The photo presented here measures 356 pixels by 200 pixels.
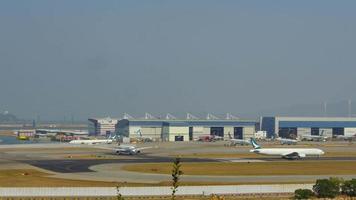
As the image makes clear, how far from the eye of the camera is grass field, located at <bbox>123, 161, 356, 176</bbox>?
8875cm

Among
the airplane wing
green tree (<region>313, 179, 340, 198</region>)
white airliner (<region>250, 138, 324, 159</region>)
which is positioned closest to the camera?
green tree (<region>313, 179, 340, 198</region>)

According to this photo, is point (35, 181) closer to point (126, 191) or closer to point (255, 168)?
point (126, 191)

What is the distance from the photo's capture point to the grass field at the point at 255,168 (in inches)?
3494

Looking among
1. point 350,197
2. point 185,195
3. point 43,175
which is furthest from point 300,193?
point 43,175

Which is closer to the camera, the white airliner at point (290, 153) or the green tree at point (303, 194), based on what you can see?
the green tree at point (303, 194)

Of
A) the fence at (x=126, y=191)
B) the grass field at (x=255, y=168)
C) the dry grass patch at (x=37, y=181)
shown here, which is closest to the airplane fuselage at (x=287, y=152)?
the grass field at (x=255, y=168)

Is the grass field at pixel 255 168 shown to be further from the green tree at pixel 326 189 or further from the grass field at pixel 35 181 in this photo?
the green tree at pixel 326 189

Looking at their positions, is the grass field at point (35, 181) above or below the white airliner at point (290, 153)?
below

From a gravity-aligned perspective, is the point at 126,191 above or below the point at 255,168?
below

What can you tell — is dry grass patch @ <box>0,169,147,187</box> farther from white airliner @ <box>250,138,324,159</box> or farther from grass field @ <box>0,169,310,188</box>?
white airliner @ <box>250,138,324,159</box>

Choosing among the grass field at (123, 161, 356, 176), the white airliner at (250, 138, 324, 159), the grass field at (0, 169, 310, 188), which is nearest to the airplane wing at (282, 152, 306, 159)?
the white airliner at (250, 138, 324, 159)

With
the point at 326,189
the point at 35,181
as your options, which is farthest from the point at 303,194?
the point at 35,181

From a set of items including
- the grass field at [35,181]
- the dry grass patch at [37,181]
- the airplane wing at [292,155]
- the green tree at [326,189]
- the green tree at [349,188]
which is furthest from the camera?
the airplane wing at [292,155]

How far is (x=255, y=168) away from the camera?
3765 inches
